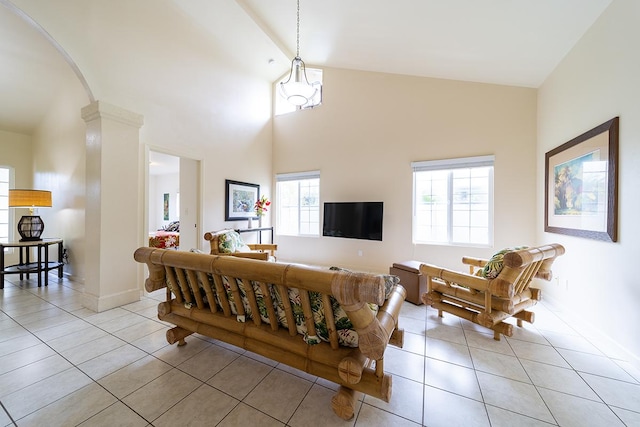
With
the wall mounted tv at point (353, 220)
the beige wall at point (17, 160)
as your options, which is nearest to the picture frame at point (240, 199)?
the wall mounted tv at point (353, 220)

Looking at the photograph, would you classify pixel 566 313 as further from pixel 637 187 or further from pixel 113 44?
pixel 113 44

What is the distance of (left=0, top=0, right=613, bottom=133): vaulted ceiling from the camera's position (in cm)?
245

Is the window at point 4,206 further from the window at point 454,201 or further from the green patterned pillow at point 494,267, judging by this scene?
the green patterned pillow at point 494,267

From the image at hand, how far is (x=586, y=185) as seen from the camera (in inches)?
96.0

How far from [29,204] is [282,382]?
4903 millimetres

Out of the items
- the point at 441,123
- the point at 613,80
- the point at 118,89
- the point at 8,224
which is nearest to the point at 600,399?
the point at 613,80

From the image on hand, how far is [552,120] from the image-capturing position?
3.08 metres

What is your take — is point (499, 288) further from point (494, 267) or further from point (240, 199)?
point (240, 199)

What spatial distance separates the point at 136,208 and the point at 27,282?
106 inches

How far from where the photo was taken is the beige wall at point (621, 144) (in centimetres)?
192

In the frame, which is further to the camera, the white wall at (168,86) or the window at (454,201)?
the window at (454,201)

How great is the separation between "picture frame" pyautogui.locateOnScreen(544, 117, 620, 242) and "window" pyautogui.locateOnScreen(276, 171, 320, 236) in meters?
3.68

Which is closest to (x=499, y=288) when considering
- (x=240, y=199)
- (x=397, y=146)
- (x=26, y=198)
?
(x=397, y=146)

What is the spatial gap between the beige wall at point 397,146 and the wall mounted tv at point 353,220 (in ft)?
0.63
